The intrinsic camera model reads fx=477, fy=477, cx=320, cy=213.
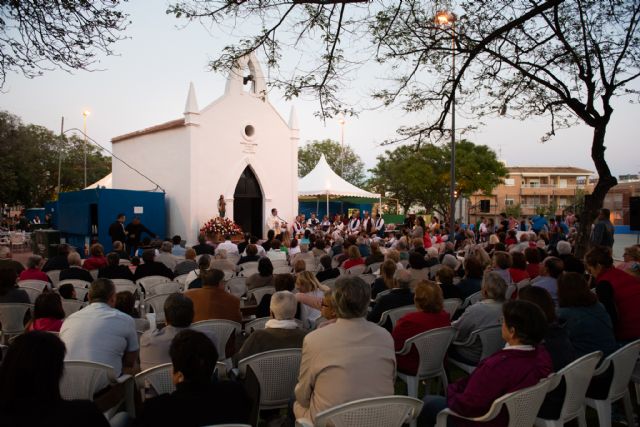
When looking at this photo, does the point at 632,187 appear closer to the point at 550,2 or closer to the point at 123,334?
the point at 550,2

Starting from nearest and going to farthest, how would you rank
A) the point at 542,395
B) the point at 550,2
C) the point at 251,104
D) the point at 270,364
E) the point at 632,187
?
the point at 542,395, the point at 270,364, the point at 550,2, the point at 251,104, the point at 632,187

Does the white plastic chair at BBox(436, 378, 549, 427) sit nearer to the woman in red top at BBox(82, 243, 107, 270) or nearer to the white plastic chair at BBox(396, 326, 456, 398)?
the white plastic chair at BBox(396, 326, 456, 398)

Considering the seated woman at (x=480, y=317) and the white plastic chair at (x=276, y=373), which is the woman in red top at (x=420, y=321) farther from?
the white plastic chair at (x=276, y=373)

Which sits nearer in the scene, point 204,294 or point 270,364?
point 270,364

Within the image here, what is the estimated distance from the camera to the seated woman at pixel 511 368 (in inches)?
103

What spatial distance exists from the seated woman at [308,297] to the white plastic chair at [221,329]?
812 millimetres

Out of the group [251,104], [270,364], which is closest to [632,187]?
[251,104]

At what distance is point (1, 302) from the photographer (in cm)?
496

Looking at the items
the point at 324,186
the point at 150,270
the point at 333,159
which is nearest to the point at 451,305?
the point at 150,270

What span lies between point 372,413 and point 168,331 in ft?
5.91

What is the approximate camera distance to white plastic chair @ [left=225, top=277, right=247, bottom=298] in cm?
704

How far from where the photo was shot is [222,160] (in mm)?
18328

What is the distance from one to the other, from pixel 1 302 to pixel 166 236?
13.3 metres

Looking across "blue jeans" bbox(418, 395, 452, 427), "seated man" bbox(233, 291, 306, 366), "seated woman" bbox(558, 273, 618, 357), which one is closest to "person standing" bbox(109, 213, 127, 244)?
"seated man" bbox(233, 291, 306, 366)
